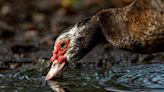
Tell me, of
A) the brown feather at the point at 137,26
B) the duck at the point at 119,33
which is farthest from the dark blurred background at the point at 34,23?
the brown feather at the point at 137,26

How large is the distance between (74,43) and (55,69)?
12.4 inches

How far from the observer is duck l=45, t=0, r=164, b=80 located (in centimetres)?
566

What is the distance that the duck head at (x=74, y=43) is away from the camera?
604 centimetres

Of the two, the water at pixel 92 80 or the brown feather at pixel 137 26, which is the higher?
the brown feather at pixel 137 26

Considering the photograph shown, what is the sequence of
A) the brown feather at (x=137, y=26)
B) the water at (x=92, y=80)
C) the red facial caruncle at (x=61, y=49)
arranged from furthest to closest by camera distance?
the red facial caruncle at (x=61, y=49)
the brown feather at (x=137, y=26)
the water at (x=92, y=80)

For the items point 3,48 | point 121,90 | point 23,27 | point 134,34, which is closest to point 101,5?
point 23,27

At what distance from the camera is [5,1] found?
35.2 ft

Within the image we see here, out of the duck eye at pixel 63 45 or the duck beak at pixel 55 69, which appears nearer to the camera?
the duck beak at pixel 55 69

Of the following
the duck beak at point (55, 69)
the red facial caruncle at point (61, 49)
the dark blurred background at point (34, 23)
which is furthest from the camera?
the dark blurred background at point (34, 23)

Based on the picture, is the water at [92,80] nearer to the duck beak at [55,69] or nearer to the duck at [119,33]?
the duck beak at [55,69]

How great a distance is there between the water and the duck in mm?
192

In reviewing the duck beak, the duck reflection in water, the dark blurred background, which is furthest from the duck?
the dark blurred background

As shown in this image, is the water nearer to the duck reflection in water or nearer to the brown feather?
the duck reflection in water

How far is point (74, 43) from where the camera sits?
6.08 metres
